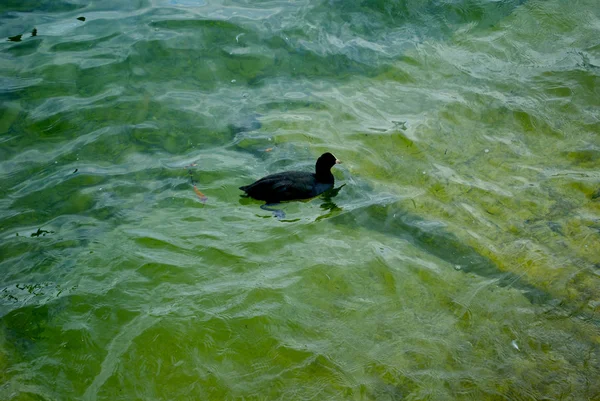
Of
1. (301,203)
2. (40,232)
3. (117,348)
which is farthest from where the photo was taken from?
(301,203)

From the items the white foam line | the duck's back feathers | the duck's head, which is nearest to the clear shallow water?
the white foam line

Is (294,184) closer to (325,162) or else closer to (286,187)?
(286,187)

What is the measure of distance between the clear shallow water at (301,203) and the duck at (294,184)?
7.6 inches

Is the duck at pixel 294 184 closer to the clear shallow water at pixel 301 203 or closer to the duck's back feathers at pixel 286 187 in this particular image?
the duck's back feathers at pixel 286 187

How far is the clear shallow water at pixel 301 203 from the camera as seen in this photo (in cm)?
454

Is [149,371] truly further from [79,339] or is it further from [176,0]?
[176,0]

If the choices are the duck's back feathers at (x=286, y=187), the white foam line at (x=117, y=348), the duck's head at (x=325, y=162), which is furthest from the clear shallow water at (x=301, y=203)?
the duck's head at (x=325, y=162)

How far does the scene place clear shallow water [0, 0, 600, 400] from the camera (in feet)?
14.9

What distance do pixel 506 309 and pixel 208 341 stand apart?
276 centimetres

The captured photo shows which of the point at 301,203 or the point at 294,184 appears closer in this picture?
the point at 294,184

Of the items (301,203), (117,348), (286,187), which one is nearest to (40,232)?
(117,348)

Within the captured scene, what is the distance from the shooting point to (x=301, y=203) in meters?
6.89

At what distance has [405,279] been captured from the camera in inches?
214

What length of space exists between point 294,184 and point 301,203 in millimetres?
316
